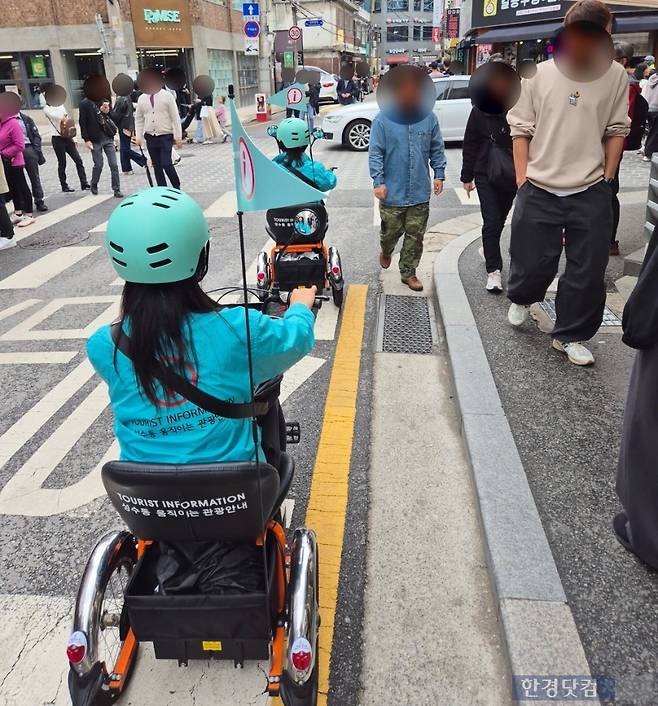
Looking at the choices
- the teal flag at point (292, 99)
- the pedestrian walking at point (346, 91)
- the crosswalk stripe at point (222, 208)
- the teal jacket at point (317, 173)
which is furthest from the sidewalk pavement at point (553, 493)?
the pedestrian walking at point (346, 91)

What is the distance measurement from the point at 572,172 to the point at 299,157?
7.25 feet

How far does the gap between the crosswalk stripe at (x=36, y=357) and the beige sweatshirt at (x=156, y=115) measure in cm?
543

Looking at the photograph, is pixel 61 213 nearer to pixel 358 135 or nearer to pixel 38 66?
pixel 358 135

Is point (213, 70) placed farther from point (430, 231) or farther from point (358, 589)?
point (358, 589)

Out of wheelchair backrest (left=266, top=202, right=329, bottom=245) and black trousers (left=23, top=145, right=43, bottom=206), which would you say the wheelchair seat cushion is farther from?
black trousers (left=23, top=145, right=43, bottom=206)

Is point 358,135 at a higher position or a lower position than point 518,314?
lower

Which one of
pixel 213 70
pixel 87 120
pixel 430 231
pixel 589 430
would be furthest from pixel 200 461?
pixel 213 70

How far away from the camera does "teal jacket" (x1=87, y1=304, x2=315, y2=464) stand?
1.79m

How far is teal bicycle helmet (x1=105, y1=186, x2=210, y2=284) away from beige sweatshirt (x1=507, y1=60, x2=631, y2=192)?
110 inches

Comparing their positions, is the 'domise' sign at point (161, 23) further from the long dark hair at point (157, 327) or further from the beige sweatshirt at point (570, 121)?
the long dark hair at point (157, 327)

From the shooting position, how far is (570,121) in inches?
144

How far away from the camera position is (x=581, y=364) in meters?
4.04

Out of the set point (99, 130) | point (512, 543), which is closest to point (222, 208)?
point (99, 130)

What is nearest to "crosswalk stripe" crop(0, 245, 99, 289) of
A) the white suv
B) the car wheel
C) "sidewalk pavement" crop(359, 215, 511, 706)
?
"sidewalk pavement" crop(359, 215, 511, 706)
